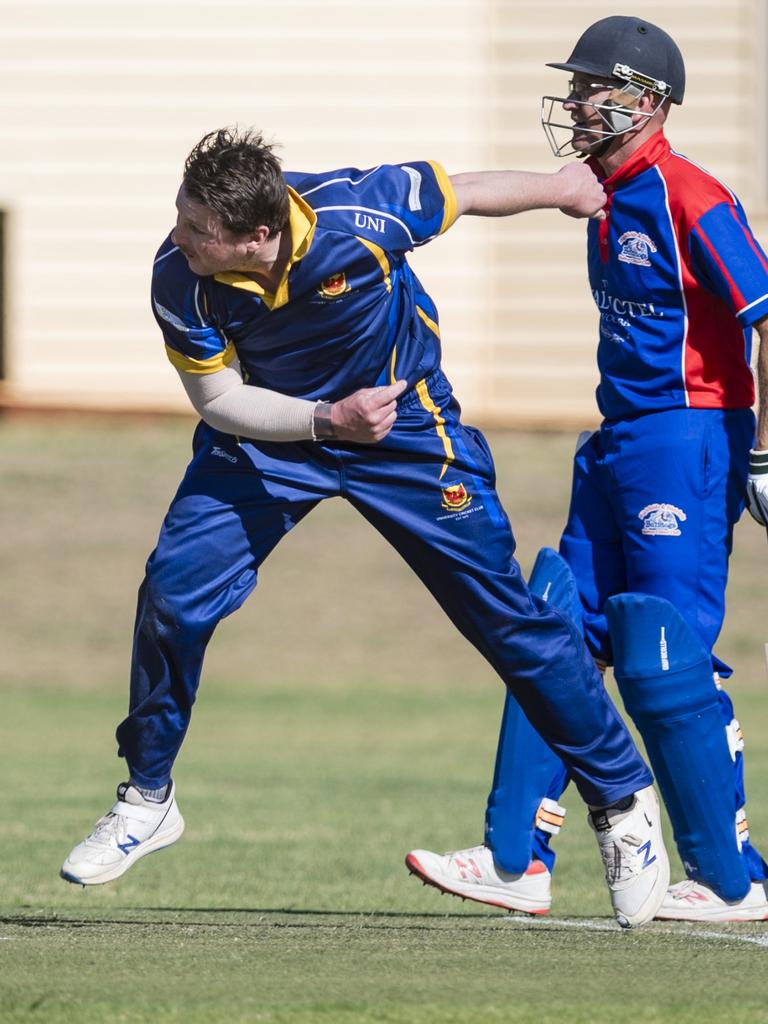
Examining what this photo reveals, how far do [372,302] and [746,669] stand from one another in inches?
429

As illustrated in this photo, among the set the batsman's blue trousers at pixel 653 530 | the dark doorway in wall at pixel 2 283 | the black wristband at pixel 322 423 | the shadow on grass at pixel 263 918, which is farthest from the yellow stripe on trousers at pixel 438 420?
the dark doorway in wall at pixel 2 283

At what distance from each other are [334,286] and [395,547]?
0.78 m

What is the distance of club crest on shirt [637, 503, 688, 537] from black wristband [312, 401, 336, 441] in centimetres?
114

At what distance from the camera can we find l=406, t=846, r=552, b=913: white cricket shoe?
599 centimetres

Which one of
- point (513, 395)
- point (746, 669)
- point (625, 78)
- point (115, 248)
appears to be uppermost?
point (625, 78)

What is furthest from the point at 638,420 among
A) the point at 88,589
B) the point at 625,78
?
the point at 88,589

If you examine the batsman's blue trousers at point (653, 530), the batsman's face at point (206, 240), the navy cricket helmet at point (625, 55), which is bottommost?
the batsman's blue trousers at point (653, 530)

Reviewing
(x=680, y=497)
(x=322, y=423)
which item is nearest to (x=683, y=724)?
(x=680, y=497)

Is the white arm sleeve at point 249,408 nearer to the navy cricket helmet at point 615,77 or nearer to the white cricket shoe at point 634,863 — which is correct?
the navy cricket helmet at point 615,77

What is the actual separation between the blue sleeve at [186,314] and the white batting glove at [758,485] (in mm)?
1593

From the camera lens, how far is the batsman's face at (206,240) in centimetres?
504

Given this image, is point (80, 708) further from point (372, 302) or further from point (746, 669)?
point (372, 302)

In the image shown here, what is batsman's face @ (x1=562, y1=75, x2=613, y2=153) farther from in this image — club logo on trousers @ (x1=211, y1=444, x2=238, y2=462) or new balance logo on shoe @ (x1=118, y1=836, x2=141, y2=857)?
new balance logo on shoe @ (x1=118, y1=836, x2=141, y2=857)

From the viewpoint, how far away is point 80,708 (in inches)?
563
